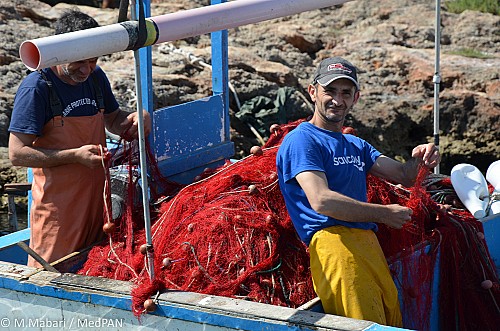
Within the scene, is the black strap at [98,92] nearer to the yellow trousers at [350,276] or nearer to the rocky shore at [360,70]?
the yellow trousers at [350,276]

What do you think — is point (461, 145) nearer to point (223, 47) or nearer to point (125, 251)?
point (223, 47)

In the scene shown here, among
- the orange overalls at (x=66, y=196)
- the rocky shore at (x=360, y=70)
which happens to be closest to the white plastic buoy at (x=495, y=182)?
the orange overalls at (x=66, y=196)

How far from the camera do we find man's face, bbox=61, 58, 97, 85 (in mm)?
4441

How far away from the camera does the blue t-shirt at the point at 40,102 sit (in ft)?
14.6

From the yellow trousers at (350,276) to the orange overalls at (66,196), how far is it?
1.43 metres

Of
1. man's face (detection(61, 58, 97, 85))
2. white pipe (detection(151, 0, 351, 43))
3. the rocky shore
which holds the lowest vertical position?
the rocky shore

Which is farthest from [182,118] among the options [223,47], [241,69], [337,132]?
[241,69]

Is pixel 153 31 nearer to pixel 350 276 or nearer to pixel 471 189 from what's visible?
pixel 350 276

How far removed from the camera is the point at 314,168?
3775 mm

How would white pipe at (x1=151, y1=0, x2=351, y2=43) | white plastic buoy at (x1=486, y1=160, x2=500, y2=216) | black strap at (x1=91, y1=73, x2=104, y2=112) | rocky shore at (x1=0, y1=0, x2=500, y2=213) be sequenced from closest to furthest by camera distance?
white pipe at (x1=151, y1=0, x2=351, y2=43) → black strap at (x1=91, y1=73, x2=104, y2=112) → white plastic buoy at (x1=486, y1=160, x2=500, y2=216) → rocky shore at (x1=0, y1=0, x2=500, y2=213)

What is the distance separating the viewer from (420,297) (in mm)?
4438

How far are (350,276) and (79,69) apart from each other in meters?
1.73

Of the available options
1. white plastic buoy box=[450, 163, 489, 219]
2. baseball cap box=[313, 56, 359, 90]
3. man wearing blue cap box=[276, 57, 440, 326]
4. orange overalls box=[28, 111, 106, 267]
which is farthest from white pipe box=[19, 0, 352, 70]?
white plastic buoy box=[450, 163, 489, 219]

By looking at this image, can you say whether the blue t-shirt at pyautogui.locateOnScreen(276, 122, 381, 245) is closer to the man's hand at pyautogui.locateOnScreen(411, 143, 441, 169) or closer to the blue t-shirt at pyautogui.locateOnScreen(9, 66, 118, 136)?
the man's hand at pyautogui.locateOnScreen(411, 143, 441, 169)
